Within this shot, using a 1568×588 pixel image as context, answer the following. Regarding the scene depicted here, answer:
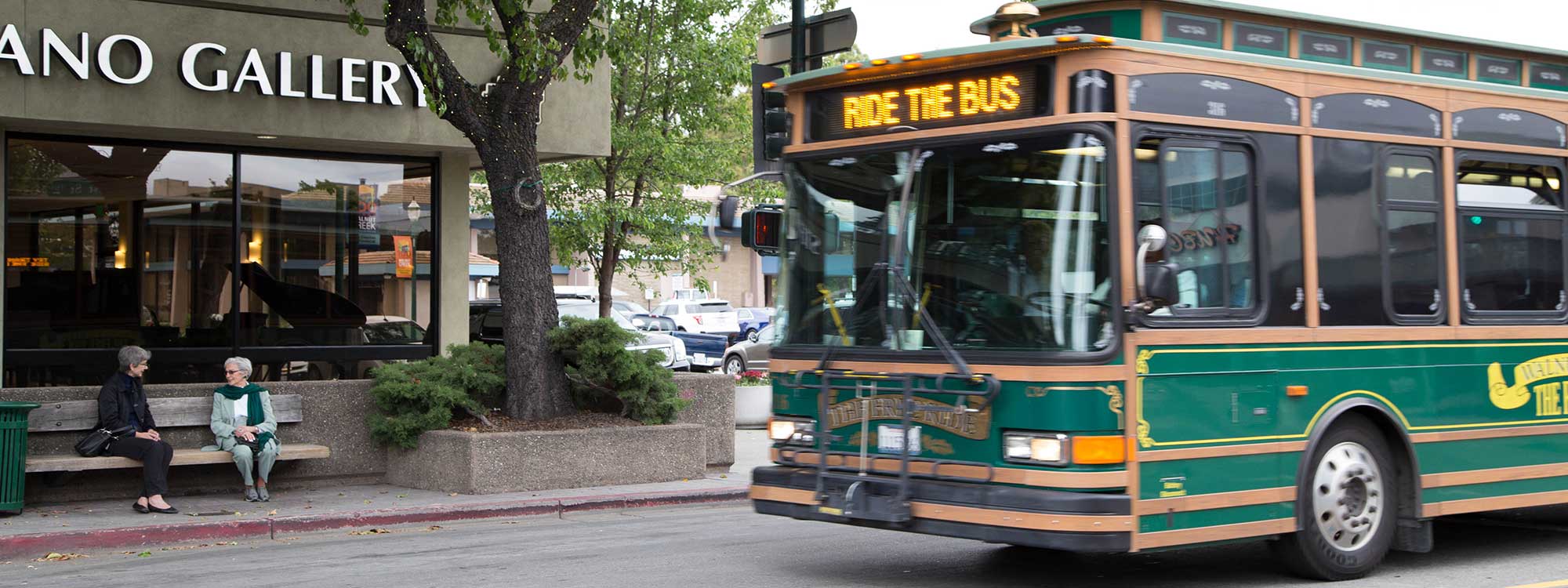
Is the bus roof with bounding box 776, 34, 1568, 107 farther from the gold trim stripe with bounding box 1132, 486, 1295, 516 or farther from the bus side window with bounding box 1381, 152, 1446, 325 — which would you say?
the gold trim stripe with bounding box 1132, 486, 1295, 516

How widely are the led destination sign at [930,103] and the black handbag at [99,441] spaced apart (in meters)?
6.32

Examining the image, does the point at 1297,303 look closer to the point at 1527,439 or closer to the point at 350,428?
the point at 1527,439

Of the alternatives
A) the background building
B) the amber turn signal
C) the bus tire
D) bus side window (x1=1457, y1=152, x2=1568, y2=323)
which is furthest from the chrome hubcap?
the background building

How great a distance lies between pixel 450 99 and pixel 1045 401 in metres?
7.23

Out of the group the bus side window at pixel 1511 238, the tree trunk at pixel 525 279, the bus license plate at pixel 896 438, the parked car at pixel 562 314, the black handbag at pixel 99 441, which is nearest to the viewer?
the bus license plate at pixel 896 438

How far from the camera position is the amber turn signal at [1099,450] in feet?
23.7

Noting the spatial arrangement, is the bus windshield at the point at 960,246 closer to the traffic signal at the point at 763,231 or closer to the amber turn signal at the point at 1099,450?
the amber turn signal at the point at 1099,450

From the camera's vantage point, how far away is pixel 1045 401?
7230mm

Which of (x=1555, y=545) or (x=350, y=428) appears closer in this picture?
(x=1555, y=545)

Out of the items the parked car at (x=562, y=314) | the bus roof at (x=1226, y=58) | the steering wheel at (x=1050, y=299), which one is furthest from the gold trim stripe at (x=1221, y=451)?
the parked car at (x=562, y=314)

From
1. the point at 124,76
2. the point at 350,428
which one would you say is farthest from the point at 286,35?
the point at 350,428

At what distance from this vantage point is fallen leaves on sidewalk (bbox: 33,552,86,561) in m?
9.83

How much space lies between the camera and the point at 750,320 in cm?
4212

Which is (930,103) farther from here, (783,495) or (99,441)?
(99,441)
